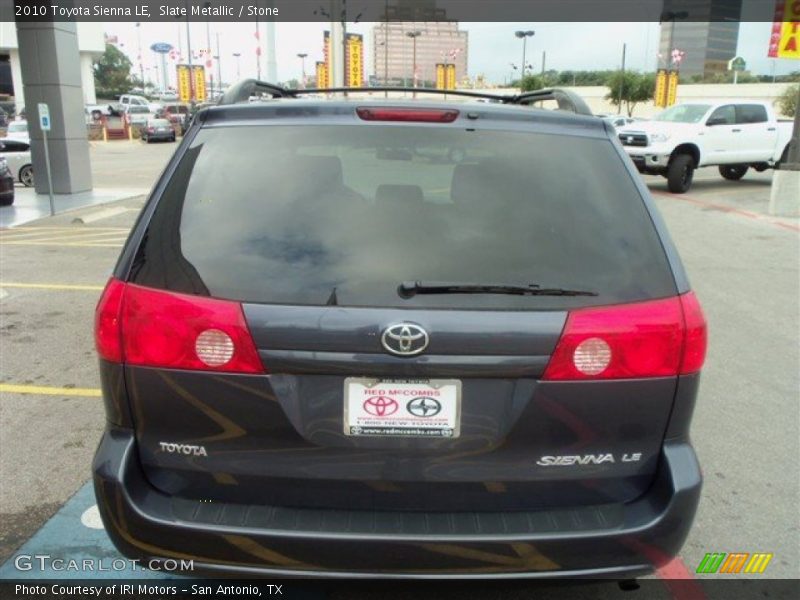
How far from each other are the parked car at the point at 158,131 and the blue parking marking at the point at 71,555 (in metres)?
41.0

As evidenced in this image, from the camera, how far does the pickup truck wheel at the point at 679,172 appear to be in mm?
16500

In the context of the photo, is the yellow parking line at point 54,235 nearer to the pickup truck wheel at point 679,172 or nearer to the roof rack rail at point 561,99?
the roof rack rail at point 561,99

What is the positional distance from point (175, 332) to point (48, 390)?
3.24 metres

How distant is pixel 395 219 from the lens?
2.18 meters

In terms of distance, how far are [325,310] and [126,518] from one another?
33.7 inches

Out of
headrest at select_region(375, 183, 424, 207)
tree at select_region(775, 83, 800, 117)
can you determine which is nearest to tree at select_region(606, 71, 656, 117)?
tree at select_region(775, 83, 800, 117)

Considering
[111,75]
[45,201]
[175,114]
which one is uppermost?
[111,75]

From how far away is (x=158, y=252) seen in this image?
7.07ft

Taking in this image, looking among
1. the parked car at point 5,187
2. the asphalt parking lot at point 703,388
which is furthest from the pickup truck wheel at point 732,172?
the parked car at point 5,187

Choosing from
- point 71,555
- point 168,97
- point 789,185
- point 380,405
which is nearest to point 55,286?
point 71,555

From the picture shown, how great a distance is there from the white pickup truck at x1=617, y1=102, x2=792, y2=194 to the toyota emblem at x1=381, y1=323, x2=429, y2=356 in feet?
49.1

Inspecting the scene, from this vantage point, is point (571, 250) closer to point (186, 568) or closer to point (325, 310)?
point (325, 310)

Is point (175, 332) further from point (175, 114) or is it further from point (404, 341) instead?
point (175, 114)

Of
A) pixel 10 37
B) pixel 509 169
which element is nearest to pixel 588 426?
pixel 509 169
